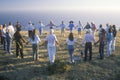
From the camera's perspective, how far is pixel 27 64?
913 inches

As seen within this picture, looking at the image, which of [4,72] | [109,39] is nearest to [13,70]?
[4,72]

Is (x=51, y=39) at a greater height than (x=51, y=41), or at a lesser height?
greater

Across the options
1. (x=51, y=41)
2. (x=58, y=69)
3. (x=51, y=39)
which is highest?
(x=51, y=39)

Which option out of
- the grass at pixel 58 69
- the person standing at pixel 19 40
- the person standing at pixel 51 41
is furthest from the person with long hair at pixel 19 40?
the person standing at pixel 51 41

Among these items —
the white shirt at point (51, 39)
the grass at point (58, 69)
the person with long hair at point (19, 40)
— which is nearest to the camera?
the grass at point (58, 69)

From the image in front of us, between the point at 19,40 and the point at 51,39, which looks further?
the point at 19,40

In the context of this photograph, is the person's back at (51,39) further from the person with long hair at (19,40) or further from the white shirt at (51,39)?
the person with long hair at (19,40)

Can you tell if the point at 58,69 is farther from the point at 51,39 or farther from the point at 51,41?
the point at 51,39

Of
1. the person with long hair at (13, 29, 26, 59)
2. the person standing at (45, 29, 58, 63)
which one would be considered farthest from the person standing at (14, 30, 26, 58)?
the person standing at (45, 29, 58, 63)

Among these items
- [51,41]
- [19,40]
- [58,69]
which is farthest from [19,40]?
[58,69]

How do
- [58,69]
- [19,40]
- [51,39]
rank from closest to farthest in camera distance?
[58,69], [51,39], [19,40]

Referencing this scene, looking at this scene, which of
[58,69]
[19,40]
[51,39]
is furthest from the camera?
[19,40]

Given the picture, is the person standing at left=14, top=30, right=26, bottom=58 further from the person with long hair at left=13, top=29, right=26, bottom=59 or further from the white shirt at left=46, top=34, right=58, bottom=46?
the white shirt at left=46, top=34, right=58, bottom=46

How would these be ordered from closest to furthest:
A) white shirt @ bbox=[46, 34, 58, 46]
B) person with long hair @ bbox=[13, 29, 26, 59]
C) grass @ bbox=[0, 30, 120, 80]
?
grass @ bbox=[0, 30, 120, 80] < white shirt @ bbox=[46, 34, 58, 46] < person with long hair @ bbox=[13, 29, 26, 59]
